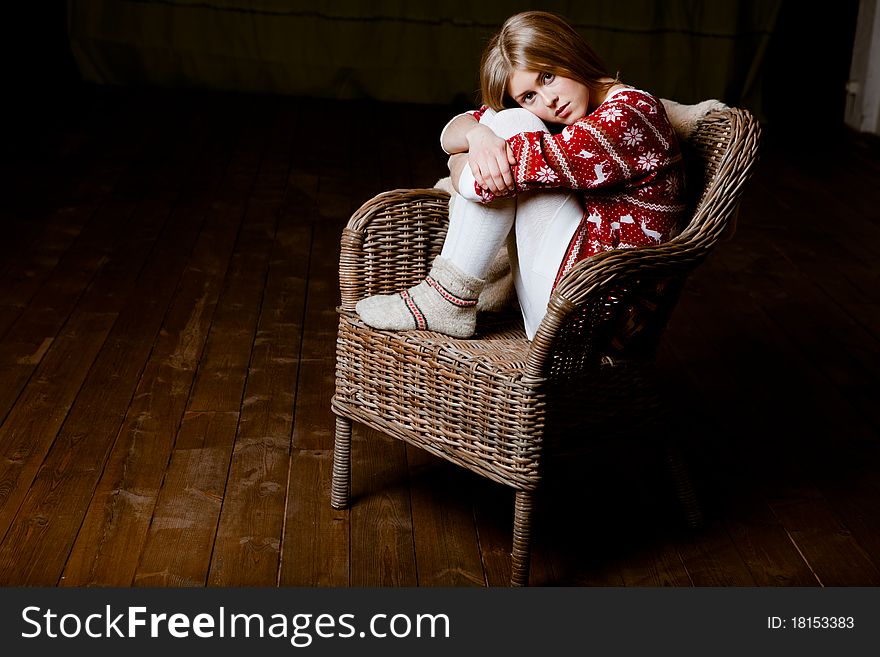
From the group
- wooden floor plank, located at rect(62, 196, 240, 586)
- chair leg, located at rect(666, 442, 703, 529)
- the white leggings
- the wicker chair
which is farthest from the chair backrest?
wooden floor plank, located at rect(62, 196, 240, 586)

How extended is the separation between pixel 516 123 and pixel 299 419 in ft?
2.82

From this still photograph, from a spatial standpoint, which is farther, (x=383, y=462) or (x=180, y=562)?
(x=383, y=462)

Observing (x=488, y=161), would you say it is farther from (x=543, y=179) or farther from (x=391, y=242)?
(x=391, y=242)

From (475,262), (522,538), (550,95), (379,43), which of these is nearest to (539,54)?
(550,95)

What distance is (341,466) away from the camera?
184cm

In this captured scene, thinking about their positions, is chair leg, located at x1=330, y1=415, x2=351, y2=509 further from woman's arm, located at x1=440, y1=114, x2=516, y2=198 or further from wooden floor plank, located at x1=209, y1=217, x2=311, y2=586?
woman's arm, located at x1=440, y1=114, x2=516, y2=198

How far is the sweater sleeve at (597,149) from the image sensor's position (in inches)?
60.4

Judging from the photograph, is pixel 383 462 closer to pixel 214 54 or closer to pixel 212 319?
pixel 212 319

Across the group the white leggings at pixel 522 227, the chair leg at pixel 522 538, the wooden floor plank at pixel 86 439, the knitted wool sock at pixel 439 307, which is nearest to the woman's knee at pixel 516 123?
the white leggings at pixel 522 227

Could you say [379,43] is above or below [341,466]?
below

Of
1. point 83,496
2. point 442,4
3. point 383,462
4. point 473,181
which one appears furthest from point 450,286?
point 442,4

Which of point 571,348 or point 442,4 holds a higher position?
point 571,348

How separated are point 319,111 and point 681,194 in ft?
12.9

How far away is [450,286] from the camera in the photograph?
1.65 meters
